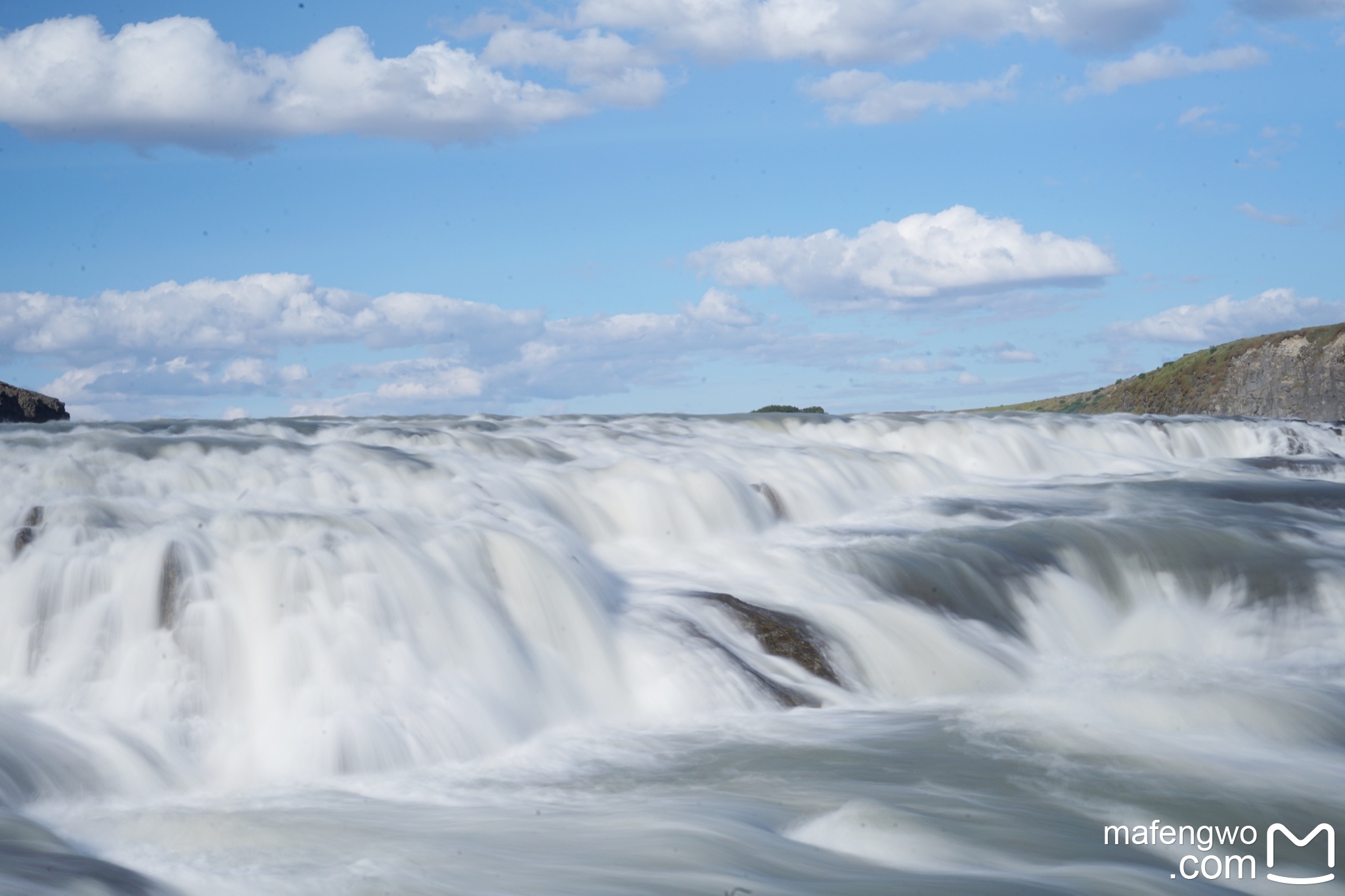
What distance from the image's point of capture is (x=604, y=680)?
9469mm

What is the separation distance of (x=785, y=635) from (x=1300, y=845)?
4.31 meters

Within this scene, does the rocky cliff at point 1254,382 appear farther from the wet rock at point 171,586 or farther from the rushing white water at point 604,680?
the wet rock at point 171,586

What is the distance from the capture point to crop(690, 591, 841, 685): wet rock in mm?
9820

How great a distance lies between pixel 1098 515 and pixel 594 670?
9.37 metres

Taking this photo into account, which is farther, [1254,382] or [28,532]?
[1254,382]

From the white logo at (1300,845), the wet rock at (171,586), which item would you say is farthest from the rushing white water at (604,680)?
the white logo at (1300,845)

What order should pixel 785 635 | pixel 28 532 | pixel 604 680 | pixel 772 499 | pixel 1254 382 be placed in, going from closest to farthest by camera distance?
pixel 28 532, pixel 604 680, pixel 785 635, pixel 772 499, pixel 1254 382

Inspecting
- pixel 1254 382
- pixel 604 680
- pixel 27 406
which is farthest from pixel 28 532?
pixel 1254 382

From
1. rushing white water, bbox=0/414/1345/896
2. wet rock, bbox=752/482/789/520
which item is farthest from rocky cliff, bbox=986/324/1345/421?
wet rock, bbox=752/482/789/520

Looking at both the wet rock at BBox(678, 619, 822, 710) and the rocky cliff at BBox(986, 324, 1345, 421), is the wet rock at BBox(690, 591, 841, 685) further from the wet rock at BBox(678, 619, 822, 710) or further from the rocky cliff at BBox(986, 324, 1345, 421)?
the rocky cliff at BBox(986, 324, 1345, 421)

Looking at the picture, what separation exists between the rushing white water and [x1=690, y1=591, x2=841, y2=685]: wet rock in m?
0.04

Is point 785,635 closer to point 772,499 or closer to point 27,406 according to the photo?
point 772,499

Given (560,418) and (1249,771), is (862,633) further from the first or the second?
(560,418)

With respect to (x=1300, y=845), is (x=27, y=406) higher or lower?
higher
